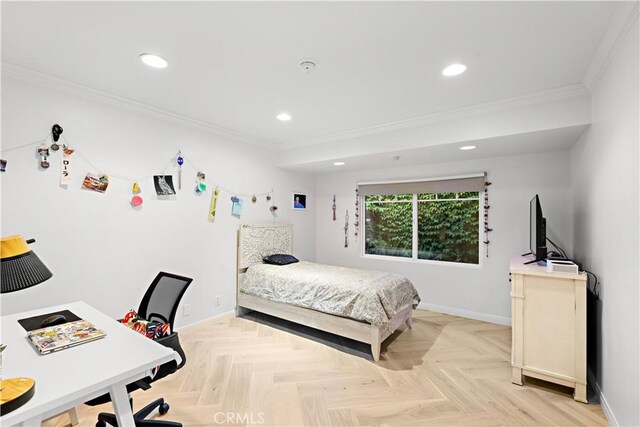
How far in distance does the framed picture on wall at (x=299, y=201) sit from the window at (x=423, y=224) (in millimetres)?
966

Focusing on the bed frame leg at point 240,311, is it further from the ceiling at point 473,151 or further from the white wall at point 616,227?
the white wall at point 616,227

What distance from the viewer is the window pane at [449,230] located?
3.95m

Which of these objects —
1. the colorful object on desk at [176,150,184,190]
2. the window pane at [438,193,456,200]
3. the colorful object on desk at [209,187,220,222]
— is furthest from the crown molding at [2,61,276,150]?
the window pane at [438,193,456,200]

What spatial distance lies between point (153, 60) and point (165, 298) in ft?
5.52

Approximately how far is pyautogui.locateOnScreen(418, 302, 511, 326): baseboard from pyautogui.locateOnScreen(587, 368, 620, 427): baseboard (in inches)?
48.4

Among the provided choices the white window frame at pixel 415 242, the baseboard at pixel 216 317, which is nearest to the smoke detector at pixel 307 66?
the white window frame at pixel 415 242

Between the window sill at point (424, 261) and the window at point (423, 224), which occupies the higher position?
the window at point (423, 224)

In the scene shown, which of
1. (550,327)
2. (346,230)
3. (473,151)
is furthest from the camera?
(346,230)

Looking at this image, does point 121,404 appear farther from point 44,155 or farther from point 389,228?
point 389,228

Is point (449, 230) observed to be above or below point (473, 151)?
below

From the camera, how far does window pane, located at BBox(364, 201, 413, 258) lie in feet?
14.7

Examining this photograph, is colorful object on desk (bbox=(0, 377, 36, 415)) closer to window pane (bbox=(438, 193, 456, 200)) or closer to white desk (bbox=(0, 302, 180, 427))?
white desk (bbox=(0, 302, 180, 427))

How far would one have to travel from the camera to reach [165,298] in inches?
80.0

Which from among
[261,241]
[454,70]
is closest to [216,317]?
[261,241]
